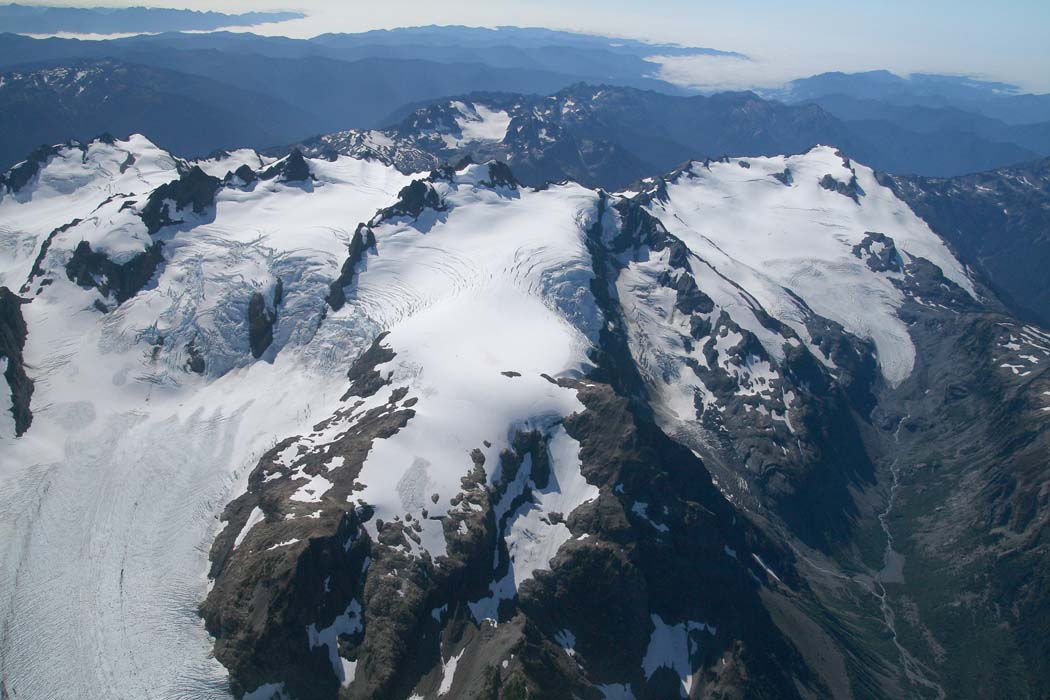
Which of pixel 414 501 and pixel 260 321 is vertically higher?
pixel 414 501

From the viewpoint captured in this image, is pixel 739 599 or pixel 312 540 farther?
pixel 739 599

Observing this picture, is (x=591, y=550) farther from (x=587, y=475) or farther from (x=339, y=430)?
(x=339, y=430)

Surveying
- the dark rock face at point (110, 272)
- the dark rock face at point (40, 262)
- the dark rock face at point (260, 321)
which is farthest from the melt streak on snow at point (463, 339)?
the dark rock face at point (40, 262)

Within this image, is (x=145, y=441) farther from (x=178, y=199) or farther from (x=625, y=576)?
(x=625, y=576)

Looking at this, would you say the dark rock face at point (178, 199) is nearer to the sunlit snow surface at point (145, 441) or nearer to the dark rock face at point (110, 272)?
the sunlit snow surface at point (145, 441)

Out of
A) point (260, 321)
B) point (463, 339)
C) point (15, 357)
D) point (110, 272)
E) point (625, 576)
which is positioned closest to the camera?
point (625, 576)

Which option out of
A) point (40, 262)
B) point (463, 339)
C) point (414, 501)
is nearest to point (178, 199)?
point (40, 262)

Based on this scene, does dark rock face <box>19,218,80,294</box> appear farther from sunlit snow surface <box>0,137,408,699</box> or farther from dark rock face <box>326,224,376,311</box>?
dark rock face <box>326,224,376,311</box>

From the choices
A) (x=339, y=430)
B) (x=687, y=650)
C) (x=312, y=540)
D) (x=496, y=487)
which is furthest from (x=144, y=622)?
(x=687, y=650)

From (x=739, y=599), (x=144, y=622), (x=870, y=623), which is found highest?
(x=144, y=622)
